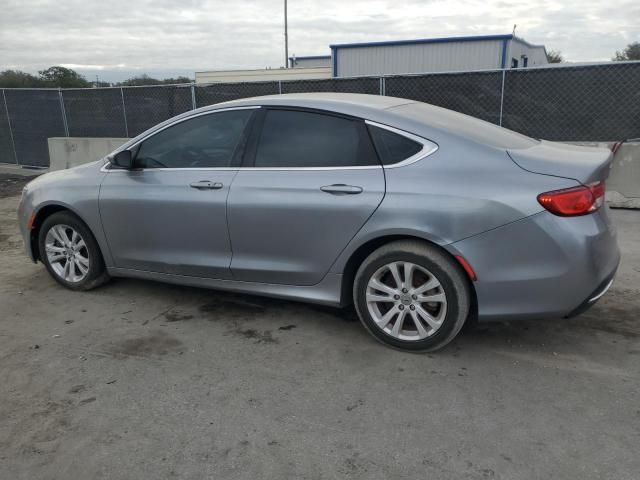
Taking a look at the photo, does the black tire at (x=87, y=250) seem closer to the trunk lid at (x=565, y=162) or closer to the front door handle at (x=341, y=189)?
the front door handle at (x=341, y=189)

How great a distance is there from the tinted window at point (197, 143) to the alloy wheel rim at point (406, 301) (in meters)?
1.45

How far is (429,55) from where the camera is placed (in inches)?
977

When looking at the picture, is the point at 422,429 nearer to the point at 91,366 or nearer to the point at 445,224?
the point at 445,224

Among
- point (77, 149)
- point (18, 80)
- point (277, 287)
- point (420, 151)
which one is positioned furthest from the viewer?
point (18, 80)

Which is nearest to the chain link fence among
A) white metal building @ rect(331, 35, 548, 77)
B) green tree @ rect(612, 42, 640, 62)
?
white metal building @ rect(331, 35, 548, 77)

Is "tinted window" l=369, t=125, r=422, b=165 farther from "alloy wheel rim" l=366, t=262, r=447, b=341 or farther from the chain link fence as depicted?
the chain link fence

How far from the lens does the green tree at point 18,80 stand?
32562 mm

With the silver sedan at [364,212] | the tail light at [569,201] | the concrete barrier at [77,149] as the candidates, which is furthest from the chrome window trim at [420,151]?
the concrete barrier at [77,149]

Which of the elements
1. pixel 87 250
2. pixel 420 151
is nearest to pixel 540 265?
pixel 420 151

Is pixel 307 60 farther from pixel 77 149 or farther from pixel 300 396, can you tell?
pixel 300 396

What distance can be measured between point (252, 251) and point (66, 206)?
6.12 ft

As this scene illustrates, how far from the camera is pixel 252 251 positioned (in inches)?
156

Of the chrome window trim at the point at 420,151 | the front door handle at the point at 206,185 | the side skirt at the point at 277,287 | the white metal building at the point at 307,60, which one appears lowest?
the side skirt at the point at 277,287

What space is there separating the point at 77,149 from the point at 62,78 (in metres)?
32.2
